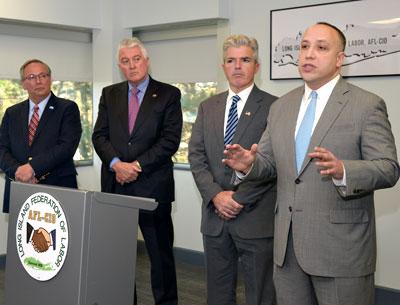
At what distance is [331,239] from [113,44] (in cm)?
358

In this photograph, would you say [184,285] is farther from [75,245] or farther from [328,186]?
[75,245]

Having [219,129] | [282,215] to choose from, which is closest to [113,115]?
[219,129]

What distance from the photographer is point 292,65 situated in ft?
13.4

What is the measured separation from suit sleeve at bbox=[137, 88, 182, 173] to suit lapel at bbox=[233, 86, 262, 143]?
55cm

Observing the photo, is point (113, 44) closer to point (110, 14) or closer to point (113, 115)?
point (110, 14)

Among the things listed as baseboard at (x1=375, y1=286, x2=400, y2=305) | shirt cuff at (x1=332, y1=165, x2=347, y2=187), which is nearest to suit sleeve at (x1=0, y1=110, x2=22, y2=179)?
shirt cuff at (x1=332, y1=165, x2=347, y2=187)

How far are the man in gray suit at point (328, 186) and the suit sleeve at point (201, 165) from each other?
601 millimetres

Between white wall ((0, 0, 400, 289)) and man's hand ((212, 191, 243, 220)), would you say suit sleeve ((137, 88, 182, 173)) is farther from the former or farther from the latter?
white wall ((0, 0, 400, 289))

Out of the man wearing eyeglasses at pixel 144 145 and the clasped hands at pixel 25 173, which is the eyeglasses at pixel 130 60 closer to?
the man wearing eyeglasses at pixel 144 145

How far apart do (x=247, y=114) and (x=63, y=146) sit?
51.7 inches

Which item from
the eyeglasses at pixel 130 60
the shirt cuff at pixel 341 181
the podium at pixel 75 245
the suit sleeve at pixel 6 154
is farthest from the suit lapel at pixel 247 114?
the suit sleeve at pixel 6 154

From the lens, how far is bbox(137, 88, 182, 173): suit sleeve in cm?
312

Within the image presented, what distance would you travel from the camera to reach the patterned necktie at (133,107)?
10.5 ft

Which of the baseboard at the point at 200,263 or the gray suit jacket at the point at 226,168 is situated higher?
the gray suit jacket at the point at 226,168
